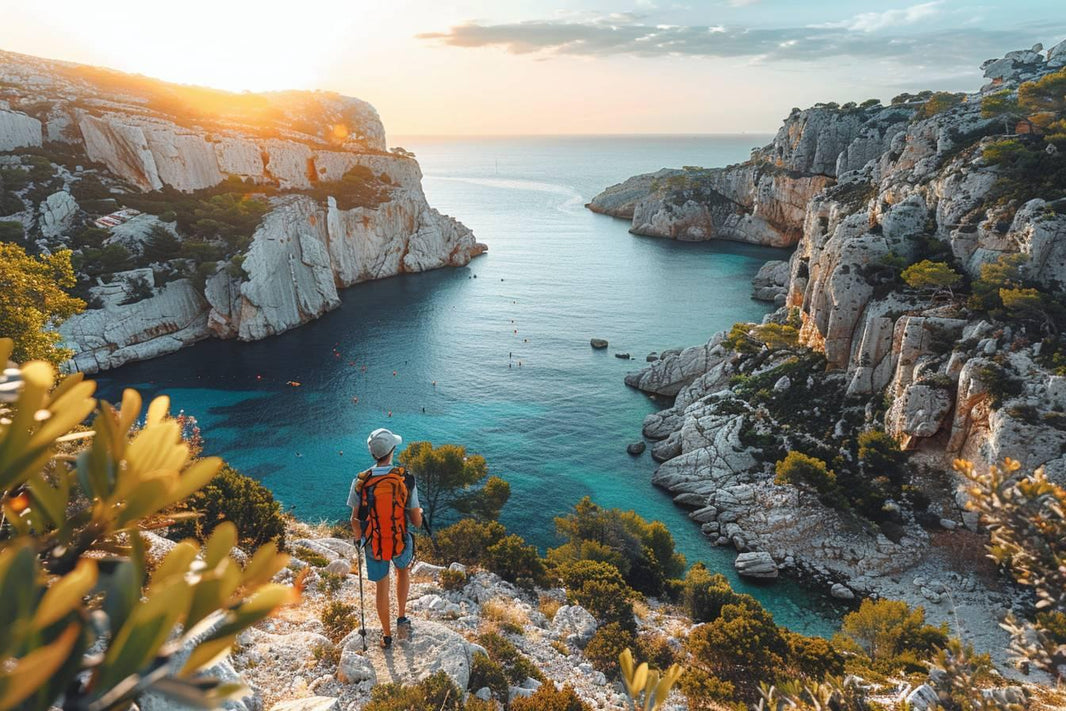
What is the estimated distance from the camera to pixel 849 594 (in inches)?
1011

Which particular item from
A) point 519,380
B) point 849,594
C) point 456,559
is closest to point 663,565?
point 849,594

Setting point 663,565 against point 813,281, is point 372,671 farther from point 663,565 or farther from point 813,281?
point 813,281

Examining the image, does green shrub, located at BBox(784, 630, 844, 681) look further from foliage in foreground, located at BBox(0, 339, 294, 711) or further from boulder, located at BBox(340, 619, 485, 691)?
foliage in foreground, located at BBox(0, 339, 294, 711)

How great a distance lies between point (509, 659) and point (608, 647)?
285 centimetres

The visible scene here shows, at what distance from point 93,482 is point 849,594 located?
30.3 meters

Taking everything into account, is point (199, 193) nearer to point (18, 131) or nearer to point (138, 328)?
point (18, 131)

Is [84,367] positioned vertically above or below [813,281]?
below

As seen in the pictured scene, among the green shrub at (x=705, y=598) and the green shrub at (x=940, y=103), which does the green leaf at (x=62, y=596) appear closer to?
the green shrub at (x=705, y=598)

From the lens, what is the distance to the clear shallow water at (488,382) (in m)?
33.7

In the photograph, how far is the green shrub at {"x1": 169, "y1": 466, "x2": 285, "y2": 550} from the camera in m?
16.0

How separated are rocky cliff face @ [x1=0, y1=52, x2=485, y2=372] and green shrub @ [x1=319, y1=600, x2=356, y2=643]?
47066mm

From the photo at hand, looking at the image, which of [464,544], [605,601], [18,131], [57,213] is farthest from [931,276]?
[18,131]

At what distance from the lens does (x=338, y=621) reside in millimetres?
10414

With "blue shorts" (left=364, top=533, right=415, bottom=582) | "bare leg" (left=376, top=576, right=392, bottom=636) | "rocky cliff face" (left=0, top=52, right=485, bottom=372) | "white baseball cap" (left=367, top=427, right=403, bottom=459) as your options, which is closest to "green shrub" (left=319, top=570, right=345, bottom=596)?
"bare leg" (left=376, top=576, right=392, bottom=636)
